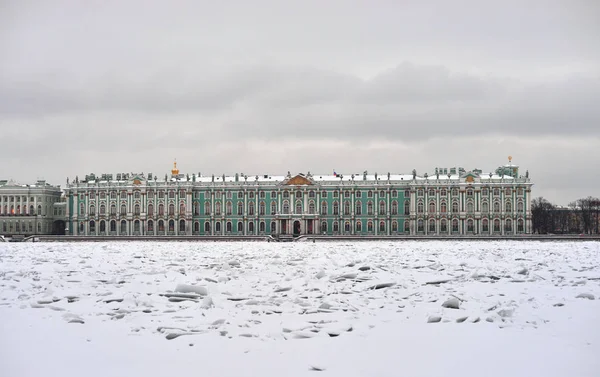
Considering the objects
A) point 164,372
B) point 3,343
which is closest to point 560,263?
point 164,372

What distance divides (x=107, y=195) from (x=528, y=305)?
278 ft

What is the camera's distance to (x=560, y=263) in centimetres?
2225

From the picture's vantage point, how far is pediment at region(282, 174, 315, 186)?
88.8 metres

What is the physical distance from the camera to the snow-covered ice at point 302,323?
31.9ft

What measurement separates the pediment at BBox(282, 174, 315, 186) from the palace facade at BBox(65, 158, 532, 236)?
5.8 inches

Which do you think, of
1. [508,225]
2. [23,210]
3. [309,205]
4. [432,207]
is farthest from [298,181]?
[23,210]

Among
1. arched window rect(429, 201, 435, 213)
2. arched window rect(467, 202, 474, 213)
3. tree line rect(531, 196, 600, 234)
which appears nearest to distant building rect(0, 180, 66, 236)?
arched window rect(429, 201, 435, 213)

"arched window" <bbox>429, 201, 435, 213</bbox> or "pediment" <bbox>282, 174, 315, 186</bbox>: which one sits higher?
"pediment" <bbox>282, 174, 315, 186</bbox>

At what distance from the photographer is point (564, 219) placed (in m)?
116

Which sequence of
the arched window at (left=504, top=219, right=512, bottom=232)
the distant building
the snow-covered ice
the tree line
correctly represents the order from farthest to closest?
the tree line
the distant building
the arched window at (left=504, top=219, right=512, bottom=232)
the snow-covered ice

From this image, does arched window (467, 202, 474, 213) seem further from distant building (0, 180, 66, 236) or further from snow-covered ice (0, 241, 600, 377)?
snow-covered ice (0, 241, 600, 377)

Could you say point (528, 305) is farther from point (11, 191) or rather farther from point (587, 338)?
point (11, 191)

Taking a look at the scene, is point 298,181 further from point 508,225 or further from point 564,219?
point 564,219

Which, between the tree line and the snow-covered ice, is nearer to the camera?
the snow-covered ice
